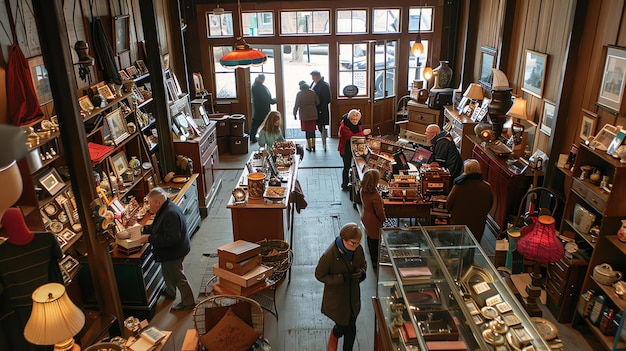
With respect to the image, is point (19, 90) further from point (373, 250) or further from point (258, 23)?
point (258, 23)

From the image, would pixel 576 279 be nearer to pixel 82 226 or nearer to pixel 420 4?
pixel 82 226

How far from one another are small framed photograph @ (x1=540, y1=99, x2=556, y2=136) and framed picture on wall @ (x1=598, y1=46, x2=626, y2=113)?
98cm

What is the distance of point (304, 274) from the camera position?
21.4 ft

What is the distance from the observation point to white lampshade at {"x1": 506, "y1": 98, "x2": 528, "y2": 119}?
23.9ft

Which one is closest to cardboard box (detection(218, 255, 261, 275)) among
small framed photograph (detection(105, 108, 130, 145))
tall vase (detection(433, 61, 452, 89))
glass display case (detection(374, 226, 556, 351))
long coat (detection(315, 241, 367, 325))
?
long coat (detection(315, 241, 367, 325))

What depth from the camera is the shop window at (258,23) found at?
1108 cm

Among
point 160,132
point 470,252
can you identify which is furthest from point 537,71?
point 160,132

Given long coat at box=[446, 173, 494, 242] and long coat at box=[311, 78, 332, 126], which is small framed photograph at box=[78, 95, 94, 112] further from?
long coat at box=[311, 78, 332, 126]

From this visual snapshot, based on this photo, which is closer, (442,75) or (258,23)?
(442,75)

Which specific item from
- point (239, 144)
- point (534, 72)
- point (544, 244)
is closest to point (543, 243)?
point (544, 244)

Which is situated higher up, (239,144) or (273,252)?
(273,252)

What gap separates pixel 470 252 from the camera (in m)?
4.63

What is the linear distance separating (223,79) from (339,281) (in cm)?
813

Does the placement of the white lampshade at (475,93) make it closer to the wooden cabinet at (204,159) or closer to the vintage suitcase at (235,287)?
the wooden cabinet at (204,159)
